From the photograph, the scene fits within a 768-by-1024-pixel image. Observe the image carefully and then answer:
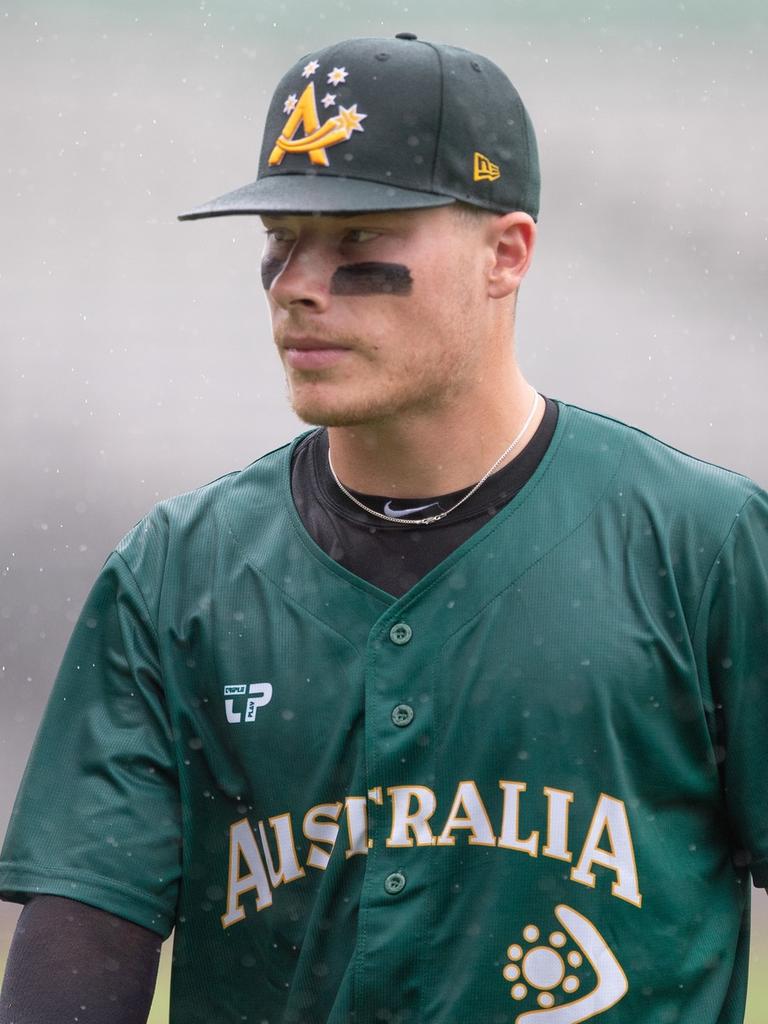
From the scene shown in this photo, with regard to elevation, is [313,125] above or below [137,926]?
above

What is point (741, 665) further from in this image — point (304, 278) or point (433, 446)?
point (304, 278)

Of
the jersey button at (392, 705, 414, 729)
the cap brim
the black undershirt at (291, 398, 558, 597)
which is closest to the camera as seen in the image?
the cap brim

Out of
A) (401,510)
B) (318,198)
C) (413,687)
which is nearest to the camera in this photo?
(318,198)

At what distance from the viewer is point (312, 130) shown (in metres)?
2.65

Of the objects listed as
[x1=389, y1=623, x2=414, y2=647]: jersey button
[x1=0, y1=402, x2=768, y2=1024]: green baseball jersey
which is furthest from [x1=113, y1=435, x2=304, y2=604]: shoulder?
[x1=389, y1=623, x2=414, y2=647]: jersey button

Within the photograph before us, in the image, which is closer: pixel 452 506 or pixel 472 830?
pixel 472 830

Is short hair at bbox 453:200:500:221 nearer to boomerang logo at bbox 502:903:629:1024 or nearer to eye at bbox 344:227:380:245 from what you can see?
eye at bbox 344:227:380:245

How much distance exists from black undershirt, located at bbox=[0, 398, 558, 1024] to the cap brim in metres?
0.47

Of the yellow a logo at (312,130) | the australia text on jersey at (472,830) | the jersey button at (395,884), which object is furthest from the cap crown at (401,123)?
the jersey button at (395,884)

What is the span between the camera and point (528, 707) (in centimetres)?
259

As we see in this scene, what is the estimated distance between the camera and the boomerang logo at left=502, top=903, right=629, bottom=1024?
101 inches

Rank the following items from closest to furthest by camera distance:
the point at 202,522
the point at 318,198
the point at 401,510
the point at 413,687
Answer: the point at 318,198 < the point at 413,687 < the point at 401,510 < the point at 202,522

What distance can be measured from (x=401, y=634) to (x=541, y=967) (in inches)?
21.3

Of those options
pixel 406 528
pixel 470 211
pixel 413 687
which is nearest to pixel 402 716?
pixel 413 687
